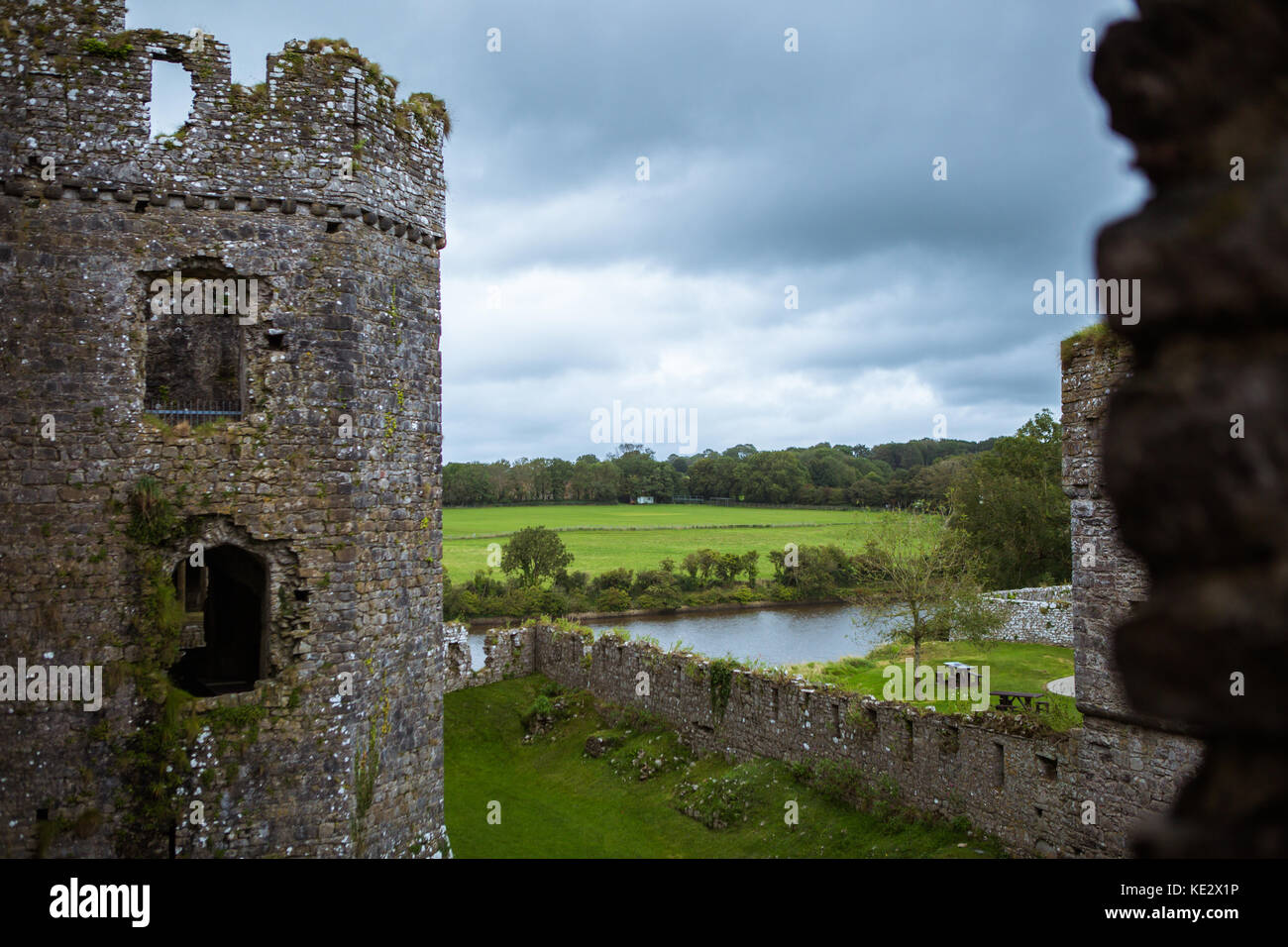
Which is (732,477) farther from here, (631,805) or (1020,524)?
(631,805)

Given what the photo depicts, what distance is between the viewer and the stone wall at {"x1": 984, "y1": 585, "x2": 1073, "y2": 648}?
87.4ft

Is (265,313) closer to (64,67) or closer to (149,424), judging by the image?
(149,424)

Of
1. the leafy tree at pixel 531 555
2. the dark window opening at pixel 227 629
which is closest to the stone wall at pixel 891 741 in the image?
the dark window opening at pixel 227 629

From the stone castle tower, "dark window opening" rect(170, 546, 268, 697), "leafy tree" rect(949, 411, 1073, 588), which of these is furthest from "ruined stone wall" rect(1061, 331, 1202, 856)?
"leafy tree" rect(949, 411, 1073, 588)

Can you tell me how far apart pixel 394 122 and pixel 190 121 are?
1.96 metres

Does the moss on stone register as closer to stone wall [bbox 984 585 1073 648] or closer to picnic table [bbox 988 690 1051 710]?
picnic table [bbox 988 690 1051 710]

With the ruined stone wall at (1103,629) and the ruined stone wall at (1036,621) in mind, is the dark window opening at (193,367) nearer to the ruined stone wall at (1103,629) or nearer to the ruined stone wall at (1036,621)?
the ruined stone wall at (1103,629)

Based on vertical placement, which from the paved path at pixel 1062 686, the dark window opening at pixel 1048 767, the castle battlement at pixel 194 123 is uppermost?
the castle battlement at pixel 194 123

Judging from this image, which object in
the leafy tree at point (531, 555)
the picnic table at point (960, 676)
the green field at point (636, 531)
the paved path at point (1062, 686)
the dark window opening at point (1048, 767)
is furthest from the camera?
the green field at point (636, 531)

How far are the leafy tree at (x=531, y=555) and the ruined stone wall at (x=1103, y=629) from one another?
34.5 metres

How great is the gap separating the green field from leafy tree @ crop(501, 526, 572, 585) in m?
2.26

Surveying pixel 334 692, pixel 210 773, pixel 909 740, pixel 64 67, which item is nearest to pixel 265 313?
pixel 64 67

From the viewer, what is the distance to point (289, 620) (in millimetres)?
8578

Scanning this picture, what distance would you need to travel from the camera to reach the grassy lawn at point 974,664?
19870 millimetres
